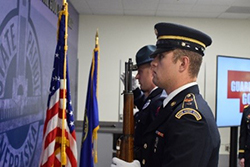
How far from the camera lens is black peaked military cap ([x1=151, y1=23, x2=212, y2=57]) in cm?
120

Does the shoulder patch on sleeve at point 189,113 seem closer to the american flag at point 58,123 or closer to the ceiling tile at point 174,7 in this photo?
the american flag at point 58,123

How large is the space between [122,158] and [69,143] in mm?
546

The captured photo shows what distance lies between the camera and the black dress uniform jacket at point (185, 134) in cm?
101

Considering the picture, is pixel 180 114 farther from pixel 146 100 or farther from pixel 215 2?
pixel 215 2

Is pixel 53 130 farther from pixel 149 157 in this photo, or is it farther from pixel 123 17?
pixel 123 17

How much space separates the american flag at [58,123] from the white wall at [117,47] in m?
3.19

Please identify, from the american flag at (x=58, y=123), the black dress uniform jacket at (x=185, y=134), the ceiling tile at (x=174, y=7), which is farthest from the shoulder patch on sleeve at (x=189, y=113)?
the ceiling tile at (x=174, y=7)

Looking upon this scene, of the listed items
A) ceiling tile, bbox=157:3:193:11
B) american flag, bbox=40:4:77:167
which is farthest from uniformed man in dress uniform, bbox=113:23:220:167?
ceiling tile, bbox=157:3:193:11

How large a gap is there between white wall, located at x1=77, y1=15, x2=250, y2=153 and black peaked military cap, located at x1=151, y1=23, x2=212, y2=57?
3.81m

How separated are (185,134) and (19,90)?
5.71 feet

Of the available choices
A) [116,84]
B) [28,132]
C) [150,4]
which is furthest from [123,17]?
[28,132]

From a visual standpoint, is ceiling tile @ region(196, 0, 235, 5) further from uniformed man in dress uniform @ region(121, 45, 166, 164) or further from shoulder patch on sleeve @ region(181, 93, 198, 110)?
shoulder patch on sleeve @ region(181, 93, 198, 110)

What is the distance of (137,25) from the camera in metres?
5.10

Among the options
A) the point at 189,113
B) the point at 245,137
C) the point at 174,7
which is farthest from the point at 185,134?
the point at 174,7
